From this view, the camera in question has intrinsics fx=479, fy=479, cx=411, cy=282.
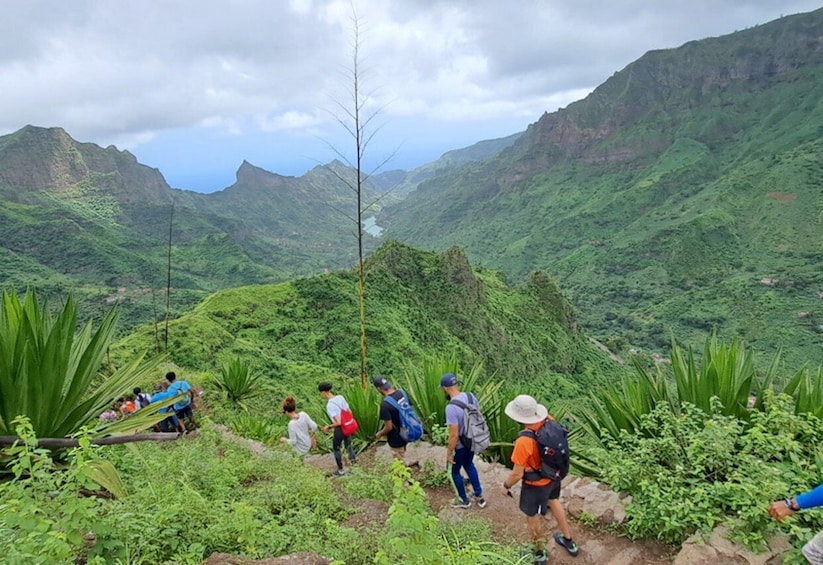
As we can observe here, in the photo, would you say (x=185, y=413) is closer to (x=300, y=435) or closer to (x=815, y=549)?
(x=300, y=435)

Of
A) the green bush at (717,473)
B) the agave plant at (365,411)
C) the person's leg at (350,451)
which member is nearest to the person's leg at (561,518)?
the green bush at (717,473)

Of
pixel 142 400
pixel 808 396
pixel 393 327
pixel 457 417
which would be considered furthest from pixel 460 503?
pixel 393 327

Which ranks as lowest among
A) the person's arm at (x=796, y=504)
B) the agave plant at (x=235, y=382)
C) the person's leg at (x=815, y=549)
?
the agave plant at (x=235, y=382)

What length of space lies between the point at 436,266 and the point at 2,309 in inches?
1182

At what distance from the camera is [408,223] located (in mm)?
146625

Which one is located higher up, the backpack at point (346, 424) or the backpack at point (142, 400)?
the backpack at point (346, 424)

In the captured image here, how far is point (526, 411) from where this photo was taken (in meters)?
3.07

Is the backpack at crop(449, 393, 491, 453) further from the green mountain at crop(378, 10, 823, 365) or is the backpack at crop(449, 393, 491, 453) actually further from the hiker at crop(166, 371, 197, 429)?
the green mountain at crop(378, 10, 823, 365)

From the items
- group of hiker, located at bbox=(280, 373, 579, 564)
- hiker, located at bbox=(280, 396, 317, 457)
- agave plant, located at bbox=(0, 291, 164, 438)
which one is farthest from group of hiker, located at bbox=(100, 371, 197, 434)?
agave plant, located at bbox=(0, 291, 164, 438)

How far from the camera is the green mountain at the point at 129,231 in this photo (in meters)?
57.4

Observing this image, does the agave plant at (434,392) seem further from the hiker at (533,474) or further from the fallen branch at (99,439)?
the fallen branch at (99,439)

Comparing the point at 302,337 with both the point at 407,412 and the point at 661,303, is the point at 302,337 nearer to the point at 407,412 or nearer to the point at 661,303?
the point at 407,412

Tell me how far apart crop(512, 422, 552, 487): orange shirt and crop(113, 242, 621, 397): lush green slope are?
1196 cm

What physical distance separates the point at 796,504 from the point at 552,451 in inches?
47.2
